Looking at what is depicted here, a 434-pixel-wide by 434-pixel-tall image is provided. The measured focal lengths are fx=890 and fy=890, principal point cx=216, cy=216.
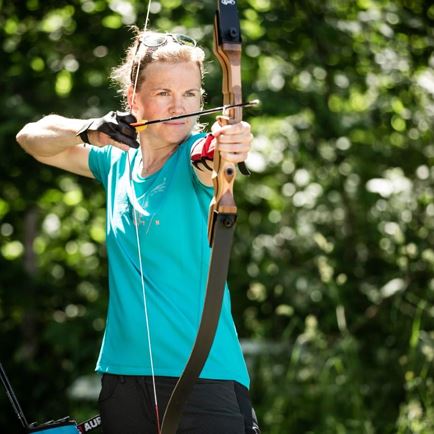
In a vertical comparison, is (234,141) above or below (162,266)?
above

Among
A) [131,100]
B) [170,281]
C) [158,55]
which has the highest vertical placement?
[158,55]

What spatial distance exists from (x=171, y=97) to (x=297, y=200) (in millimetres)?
2558

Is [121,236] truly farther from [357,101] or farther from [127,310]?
[357,101]

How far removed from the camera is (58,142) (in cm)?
219

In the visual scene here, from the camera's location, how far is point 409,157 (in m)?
4.25

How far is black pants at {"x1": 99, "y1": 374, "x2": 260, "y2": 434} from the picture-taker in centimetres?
184

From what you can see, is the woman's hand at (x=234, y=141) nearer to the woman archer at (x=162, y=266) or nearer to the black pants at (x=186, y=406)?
the woman archer at (x=162, y=266)

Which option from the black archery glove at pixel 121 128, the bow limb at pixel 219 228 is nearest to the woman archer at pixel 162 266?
the black archery glove at pixel 121 128

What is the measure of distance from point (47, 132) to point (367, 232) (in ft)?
7.90

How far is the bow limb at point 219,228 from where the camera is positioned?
5.47 ft

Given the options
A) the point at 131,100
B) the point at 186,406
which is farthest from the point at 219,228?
the point at 131,100

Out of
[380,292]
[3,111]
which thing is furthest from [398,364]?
[3,111]

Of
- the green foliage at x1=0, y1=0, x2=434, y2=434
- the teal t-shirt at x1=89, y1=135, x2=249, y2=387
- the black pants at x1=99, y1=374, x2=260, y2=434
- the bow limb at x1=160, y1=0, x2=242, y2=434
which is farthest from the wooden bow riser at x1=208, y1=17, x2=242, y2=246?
the green foliage at x1=0, y1=0, x2=434, y2=434

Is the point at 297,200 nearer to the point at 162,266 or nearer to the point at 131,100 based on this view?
the point at 131,100
